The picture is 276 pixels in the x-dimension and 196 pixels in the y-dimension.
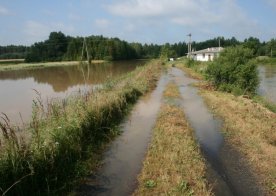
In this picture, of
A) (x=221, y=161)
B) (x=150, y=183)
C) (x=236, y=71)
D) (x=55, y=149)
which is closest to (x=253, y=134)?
(x=221, y=161)

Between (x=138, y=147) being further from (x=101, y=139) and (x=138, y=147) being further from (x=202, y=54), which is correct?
(x=202, y=54)

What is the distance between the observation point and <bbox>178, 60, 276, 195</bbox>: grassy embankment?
7744 mm

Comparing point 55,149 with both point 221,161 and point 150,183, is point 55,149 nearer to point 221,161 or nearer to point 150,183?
point 150,183

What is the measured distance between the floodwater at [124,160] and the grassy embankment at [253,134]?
296cm

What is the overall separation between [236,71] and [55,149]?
54.6 ft

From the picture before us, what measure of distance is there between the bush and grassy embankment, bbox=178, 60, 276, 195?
16.0 ft

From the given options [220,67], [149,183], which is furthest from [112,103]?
[220,67]

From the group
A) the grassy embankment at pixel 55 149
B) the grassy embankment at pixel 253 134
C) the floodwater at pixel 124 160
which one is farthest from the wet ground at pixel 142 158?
the grassy embankment at pixel 55 149

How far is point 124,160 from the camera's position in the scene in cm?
854

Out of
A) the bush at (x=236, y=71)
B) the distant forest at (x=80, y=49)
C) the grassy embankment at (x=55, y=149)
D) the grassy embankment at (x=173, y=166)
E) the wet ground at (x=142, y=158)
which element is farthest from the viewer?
the distant forest at (x=80, y=49)

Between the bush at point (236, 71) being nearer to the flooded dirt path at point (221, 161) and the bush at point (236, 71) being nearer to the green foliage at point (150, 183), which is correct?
the flooded dirt path at point (221, 161)

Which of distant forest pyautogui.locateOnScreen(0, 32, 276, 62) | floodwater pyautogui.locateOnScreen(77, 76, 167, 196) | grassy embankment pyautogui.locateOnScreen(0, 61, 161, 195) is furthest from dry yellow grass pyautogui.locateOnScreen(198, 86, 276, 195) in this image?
distant forest pyautogui.locateOnScreen(0, 32, 276, 62)

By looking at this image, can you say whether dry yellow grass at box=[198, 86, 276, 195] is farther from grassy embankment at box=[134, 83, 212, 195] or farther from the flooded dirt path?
grassy embankment at box=[134, 83, 212, 195]

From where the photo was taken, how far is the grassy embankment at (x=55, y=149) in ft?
19.3
